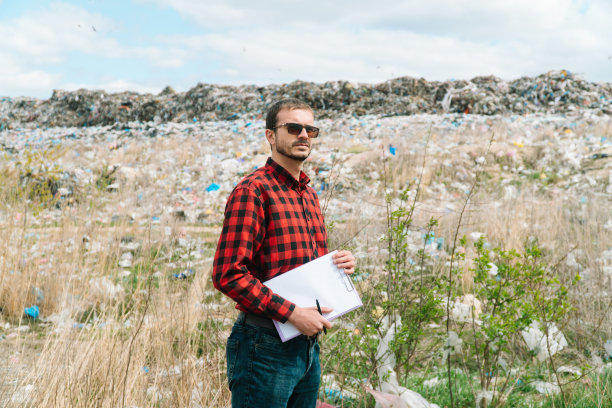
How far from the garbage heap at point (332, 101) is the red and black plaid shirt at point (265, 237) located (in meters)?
14.1

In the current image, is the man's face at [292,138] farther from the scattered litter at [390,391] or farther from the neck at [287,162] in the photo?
the scattered litter at [390,391]

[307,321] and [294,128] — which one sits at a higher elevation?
[294,128]

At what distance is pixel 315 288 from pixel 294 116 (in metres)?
0.54

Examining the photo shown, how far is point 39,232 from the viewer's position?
15.8ft

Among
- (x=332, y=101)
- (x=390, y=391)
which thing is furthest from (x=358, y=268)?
(x=332, y=101)

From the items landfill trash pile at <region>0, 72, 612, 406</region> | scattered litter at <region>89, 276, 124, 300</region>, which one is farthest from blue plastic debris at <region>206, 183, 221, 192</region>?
scattered litter at <region>89, 276, 124, 300</region>

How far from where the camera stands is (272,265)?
4.57 feet

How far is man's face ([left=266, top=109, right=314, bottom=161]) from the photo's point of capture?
1.47m

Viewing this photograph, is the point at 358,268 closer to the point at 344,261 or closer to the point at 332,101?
the point at 344,261

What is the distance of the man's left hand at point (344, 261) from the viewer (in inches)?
56.3

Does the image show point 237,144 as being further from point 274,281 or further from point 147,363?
point 274,281

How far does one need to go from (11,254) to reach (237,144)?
689 centimetres

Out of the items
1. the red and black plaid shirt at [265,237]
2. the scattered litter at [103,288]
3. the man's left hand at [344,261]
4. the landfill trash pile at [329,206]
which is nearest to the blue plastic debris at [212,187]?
the landfill trash pile at [329,206]

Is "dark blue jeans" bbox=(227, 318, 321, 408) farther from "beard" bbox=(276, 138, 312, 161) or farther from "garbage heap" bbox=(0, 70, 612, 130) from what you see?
"garbage heap" bbox=(0, 70, 612, 130)
